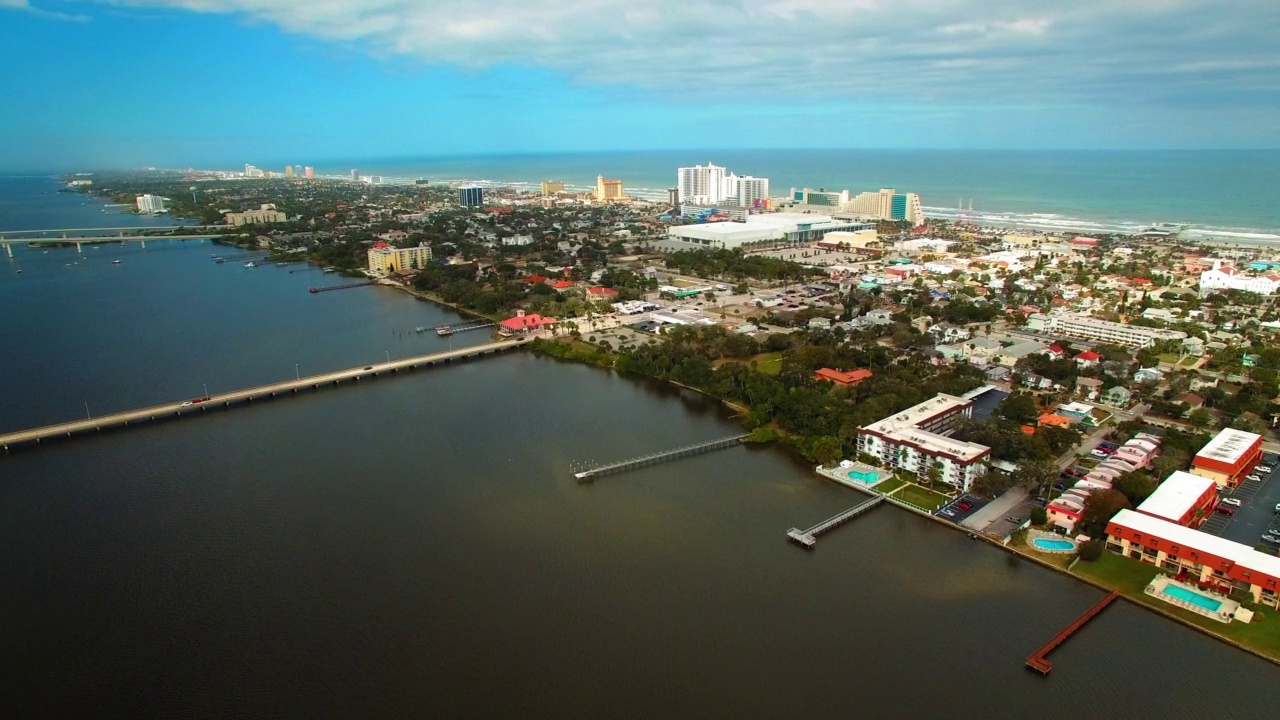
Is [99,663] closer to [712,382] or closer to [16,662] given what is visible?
[16,662]

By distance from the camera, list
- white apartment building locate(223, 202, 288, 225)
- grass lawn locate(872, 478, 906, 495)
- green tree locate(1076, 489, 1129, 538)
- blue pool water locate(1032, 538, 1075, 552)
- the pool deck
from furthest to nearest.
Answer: white apartment building locate(223, 202, 288, 225) < grass lawn locate(872, 478, 906, 495) < green tree locate(1076, 489, 1129, 538) < blue pool water locate(1032, 538, 1075, 552) < the pool deck

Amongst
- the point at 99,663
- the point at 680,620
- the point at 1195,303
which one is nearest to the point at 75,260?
the point at 99,663

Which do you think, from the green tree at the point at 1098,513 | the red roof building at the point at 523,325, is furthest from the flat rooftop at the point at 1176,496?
the red roof building at the point at 523,325

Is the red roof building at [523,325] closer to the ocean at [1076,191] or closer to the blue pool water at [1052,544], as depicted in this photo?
the blue pool water at [1052,544]

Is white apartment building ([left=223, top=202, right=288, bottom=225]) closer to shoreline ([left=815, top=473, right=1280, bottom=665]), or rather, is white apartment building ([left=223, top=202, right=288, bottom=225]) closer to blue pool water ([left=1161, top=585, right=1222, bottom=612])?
shoreline ([left=815, top=473, right=1280, bottom=665])

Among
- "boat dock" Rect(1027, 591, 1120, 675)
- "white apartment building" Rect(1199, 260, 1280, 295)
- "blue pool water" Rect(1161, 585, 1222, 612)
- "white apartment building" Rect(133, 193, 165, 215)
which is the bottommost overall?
"boat dock" Rect(1027, 591, 1120, 675)

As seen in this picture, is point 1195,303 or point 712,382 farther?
point 1195,303

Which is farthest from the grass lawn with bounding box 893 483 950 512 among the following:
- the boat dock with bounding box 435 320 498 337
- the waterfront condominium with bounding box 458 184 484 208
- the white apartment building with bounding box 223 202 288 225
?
the waterfront condominium with bounding box 458 184 484 208
